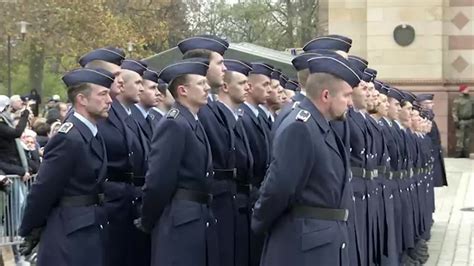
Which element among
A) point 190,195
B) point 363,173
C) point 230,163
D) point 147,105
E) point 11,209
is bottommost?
point 11,209

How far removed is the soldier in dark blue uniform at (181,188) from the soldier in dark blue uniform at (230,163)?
1.25ft

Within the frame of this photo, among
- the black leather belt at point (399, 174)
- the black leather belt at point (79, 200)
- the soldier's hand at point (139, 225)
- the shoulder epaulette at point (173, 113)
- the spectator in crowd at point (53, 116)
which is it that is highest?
the shoulder epaulette at point (173, 113)

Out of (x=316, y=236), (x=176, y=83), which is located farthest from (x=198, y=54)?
(x=316, y=236)

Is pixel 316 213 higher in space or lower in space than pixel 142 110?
lower

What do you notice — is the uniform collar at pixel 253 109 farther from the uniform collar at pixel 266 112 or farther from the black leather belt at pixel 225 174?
the black leather belt at pixel 225 174

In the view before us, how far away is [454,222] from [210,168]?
9.80 meters

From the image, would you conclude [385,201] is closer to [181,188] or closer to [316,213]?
[181,188]

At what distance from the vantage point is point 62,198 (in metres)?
7.22

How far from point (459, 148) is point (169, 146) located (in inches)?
842

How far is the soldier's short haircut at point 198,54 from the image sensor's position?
320 inches

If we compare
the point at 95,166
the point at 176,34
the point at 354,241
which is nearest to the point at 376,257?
the point at 354,241

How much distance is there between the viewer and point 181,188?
735 centimetres

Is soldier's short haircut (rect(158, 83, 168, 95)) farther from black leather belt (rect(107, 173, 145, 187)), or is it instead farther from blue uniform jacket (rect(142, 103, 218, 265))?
blue uniform jacket (rect(142, 103, 218, 265))

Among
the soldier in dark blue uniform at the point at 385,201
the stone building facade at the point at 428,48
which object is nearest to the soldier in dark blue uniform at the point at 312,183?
the soldier in dark blue uniform at the point at 385,201
